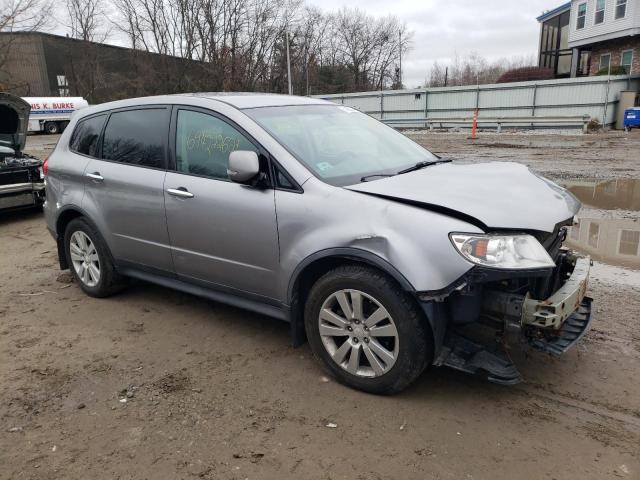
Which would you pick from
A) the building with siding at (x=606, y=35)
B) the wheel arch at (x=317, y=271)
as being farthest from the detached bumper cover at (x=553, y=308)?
the building with siding at (x=606, y=35)

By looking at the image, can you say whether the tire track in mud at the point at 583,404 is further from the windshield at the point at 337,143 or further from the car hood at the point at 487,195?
the windshield at the point at 337,143

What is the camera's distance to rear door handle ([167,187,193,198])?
3791mm

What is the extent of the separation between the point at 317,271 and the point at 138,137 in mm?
2088

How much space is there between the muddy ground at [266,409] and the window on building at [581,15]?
1310 inches

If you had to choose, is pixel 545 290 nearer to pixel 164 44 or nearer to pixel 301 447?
pixel 301 447

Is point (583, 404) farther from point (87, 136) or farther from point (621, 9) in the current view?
point (621, 9)

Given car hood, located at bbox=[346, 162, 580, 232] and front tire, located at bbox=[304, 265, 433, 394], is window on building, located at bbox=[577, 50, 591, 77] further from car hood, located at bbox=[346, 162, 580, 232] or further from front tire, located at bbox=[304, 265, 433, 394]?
front tire, located at bbox=[304, 265, 433, 394]

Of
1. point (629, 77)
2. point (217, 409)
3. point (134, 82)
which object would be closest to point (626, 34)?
point (629, 77)

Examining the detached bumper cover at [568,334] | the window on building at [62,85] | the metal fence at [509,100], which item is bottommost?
the detached bumper cover at [568,334]

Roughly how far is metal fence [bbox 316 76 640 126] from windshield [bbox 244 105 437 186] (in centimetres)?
1968

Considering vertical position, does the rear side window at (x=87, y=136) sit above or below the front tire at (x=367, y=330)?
above

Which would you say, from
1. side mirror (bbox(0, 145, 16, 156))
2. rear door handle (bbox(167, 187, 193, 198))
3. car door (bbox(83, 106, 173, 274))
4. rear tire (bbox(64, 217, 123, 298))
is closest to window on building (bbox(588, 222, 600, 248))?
rear door handle (bbox(167, 187, 193, 198))

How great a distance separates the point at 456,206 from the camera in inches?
111

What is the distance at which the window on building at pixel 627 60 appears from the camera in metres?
29.1
